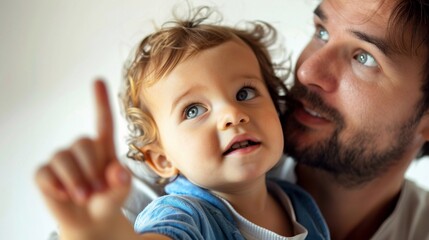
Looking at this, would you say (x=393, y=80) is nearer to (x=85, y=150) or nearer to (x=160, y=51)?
(x=160, y=51)

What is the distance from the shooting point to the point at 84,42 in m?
1.75

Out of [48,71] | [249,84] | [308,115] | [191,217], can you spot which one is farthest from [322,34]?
[48,71]

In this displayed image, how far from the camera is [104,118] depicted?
1.76 feet

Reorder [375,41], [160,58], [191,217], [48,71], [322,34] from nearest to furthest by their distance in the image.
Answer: [191,217] < [160,58] < [375,41] < [322,34] < [48,71]

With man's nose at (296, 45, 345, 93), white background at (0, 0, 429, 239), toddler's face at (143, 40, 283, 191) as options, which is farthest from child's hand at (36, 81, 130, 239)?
white background at (0, 0, 429, 239)

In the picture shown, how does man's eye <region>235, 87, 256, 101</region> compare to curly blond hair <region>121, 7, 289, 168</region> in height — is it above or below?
below

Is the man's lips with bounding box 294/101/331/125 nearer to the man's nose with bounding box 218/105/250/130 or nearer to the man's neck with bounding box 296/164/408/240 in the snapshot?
the man's neck with bounding box 296/164/408/240

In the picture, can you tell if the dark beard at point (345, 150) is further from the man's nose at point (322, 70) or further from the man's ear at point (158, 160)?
the man's ear at point (158, 160)

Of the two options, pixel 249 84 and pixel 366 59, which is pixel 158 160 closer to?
pixel 249 84

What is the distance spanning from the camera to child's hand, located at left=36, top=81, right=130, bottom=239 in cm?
53

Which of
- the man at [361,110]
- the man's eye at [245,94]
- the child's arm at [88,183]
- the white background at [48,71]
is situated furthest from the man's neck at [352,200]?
the child's arm at [88,183]

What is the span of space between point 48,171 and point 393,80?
0.70 metres

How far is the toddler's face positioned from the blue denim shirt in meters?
0.02

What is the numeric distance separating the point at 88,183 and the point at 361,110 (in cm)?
64
